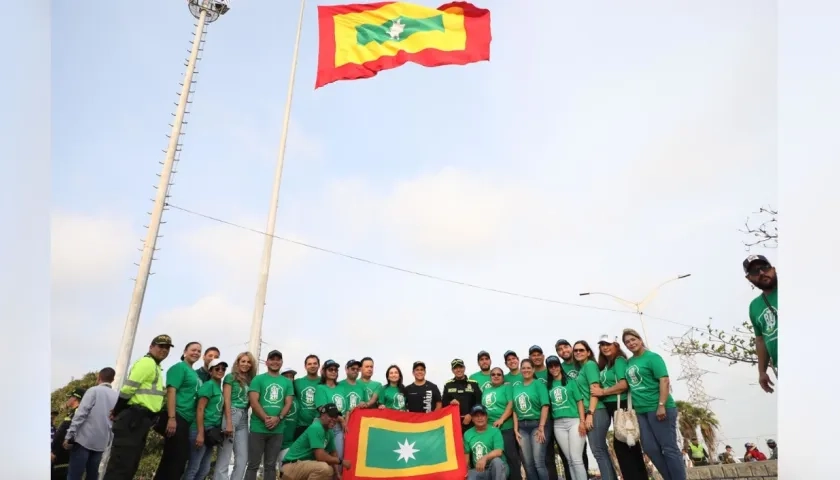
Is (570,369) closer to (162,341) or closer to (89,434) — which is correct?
(162,341)

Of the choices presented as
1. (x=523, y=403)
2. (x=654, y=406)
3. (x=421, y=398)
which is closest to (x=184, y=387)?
(x=421, y=398)

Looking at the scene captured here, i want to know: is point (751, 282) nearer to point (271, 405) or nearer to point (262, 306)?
point (271, 405)

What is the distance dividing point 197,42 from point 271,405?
41.4 ft

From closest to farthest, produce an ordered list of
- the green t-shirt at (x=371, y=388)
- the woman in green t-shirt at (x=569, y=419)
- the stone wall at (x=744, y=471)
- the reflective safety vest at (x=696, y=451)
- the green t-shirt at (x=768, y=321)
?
1. the green t-shirt at (x=768, y=321)
2. the woman in green t-shirt at (x=569, y=419)
3. the stone wall at (x=744, y=471)
4. the green t-shirt at (x=371, y=388)
5. the reflective safety vest at (x=696, y=451)

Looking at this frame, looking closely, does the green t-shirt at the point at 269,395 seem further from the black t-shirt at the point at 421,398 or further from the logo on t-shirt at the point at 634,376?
the logo on t-shirt at the point at 634,376

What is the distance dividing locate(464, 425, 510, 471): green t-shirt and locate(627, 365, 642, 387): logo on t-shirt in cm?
221

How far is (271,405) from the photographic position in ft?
26.0

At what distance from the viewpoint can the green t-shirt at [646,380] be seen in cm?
668

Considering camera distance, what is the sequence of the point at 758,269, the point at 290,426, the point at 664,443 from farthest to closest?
the point at 290,426, the point at 664,443, the point at 758,269

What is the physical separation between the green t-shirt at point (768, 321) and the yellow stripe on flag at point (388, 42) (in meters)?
7.98

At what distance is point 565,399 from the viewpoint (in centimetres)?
795

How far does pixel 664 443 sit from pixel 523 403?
2194 millimetres

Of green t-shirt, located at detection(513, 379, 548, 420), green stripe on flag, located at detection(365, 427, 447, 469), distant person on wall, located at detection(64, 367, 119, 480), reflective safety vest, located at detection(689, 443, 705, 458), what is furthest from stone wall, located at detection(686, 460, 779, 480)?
distant person on wall, located at detection(64, 367, 119, 480)

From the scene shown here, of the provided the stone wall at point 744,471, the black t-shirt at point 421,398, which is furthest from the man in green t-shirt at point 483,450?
the stone wall at point 744,471
